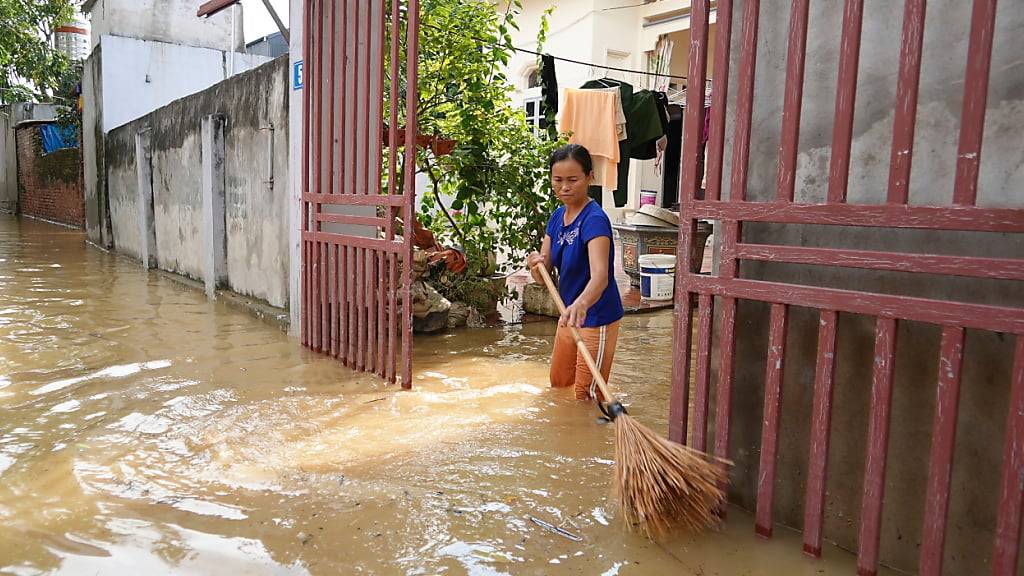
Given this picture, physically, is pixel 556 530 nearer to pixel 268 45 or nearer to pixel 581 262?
pixel 581 262

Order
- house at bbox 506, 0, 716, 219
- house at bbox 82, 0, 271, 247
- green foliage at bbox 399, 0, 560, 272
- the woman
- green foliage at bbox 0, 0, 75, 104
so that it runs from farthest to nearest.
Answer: green foliage at bbox 0, 0, 75, 104 → house at bbox 82, 0, 271, 247 → house at bbox 506, 0, 716, 219 → green foliage at bbox 399, 0, 560, 272 → the woman

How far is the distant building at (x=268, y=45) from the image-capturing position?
2138 cm

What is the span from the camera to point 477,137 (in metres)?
6.85

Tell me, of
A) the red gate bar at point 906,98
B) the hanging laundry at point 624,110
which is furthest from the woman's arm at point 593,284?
the hanging laundry at point 624,110

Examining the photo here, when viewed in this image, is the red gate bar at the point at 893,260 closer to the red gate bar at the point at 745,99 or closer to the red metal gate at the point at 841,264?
the red metal gate at the point at 841,264

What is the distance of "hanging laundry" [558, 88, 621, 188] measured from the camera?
8266mm

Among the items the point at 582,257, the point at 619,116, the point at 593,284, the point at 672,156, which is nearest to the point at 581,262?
the point at 582,257

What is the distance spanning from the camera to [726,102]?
276cm

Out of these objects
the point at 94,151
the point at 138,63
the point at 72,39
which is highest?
the point at 72,39

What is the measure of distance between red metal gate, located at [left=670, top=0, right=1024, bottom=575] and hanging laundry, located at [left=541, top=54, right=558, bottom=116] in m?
5.41

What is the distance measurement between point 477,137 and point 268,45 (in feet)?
54.3

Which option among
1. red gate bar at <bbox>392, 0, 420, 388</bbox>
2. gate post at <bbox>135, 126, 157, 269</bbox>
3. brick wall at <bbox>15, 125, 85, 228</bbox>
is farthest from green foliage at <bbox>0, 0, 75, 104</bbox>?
red gate bar at <bbox>392, 0, 420, 388</bbox>

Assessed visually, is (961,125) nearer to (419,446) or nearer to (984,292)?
(984,292)

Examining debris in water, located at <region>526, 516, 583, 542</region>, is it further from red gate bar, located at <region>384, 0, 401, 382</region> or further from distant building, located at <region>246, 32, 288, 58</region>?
distant building, located at <region>246, 32, 288, 58</region>
